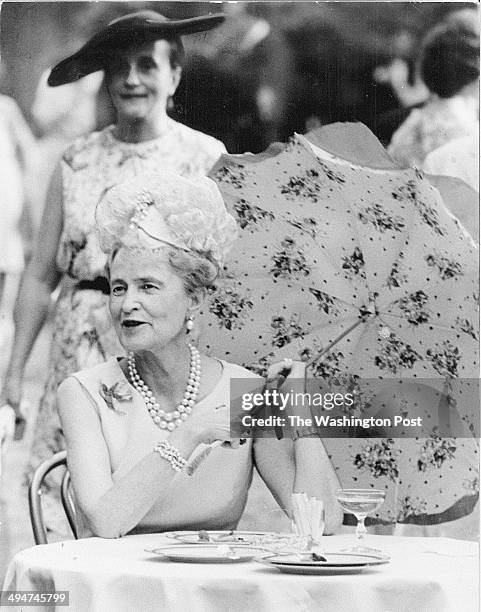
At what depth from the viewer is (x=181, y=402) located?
3.05 m

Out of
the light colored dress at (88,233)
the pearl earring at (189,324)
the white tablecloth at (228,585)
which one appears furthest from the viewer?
the light colored dress at (88,233)

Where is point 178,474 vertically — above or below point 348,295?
below

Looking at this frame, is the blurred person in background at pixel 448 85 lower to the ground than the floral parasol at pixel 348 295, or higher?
higher

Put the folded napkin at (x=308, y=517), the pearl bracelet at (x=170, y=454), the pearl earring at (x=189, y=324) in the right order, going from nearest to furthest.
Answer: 1. the folded napkin at (x=308, y=517)
2. the pearl bracelet at (x=170, y=454)
3. the pearl earring at (x=189, y=324)

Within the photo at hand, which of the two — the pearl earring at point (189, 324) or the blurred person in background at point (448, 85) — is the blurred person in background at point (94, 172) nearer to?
the pearl earring at point (189, 324)

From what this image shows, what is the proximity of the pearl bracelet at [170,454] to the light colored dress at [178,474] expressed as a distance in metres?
0.08

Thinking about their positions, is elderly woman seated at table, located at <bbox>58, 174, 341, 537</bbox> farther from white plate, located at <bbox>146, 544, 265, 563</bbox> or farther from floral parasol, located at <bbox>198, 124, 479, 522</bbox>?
white plate, located at <bbox>146, 544, 265, 563</bbox>

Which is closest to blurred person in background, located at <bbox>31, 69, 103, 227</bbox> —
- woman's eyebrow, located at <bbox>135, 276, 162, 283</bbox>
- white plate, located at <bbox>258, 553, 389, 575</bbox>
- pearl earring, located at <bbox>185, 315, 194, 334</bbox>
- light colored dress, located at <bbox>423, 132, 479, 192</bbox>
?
woman's eyebrow, located at <bbox>135, 276, 162, 283</bbox>

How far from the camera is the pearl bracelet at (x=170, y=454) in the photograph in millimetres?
2843

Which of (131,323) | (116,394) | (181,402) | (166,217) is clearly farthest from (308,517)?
(166,217)

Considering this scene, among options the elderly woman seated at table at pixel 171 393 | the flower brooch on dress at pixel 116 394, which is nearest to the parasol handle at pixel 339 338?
the elderly woman seated at table at pixel 171 393

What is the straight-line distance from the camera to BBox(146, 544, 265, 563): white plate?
95.6 inches

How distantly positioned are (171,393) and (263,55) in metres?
1.19

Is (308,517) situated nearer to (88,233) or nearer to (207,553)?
(207,553)
